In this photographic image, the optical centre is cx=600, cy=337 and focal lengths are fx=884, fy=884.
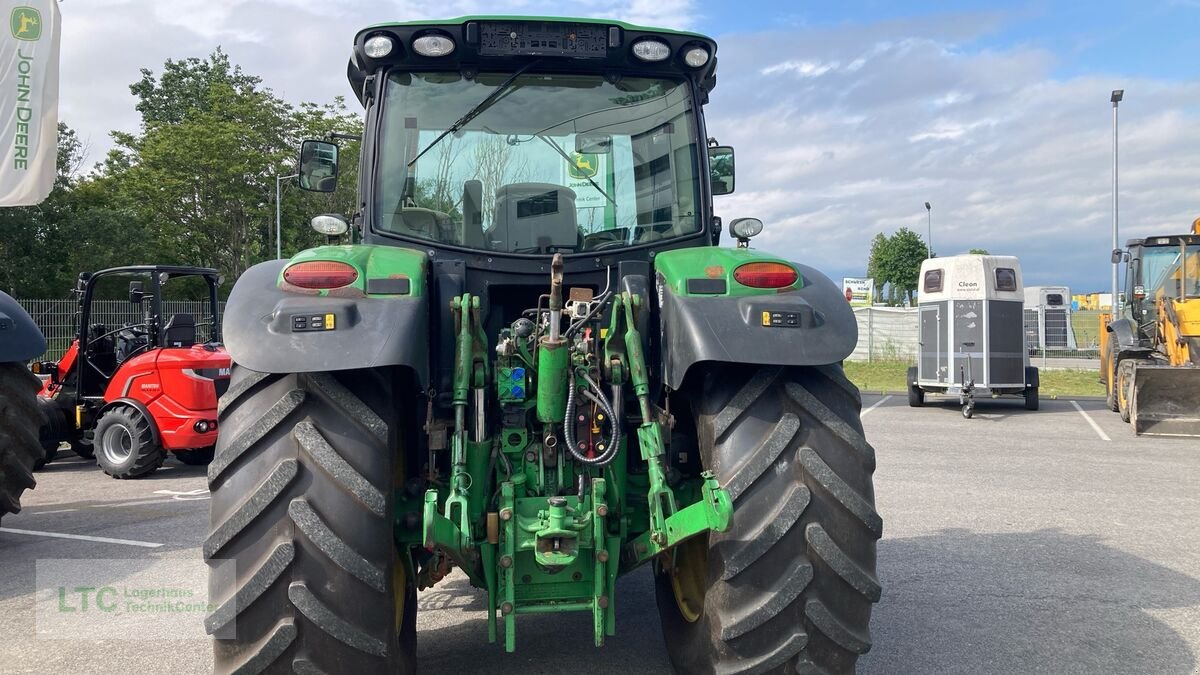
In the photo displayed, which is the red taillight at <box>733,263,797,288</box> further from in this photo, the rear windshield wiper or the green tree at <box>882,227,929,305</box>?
the green tree at <box>882,227,929,305</box>

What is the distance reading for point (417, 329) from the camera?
3074 millimetres

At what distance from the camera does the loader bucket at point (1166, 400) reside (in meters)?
12.7

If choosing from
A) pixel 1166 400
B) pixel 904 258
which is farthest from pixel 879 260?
pixel 1166 400

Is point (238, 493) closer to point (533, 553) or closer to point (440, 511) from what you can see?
point (440, 511)

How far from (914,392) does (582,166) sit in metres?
14.8

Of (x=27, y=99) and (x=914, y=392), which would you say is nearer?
(x=27, y=99)

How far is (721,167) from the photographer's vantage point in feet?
15.7

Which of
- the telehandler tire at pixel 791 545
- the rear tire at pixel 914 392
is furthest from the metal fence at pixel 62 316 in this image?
the telehandler tire at pixel 791 545

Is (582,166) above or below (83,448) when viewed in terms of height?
above

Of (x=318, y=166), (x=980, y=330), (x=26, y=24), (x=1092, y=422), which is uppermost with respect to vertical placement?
(x=26, y=24)

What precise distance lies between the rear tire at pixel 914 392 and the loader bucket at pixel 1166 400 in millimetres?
4470

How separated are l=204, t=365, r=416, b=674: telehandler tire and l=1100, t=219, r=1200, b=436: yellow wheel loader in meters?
13.0

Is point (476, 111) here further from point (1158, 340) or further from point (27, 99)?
point (1158, 340)

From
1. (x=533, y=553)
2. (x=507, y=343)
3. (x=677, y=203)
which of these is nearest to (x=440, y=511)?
(x=533, y=553)
